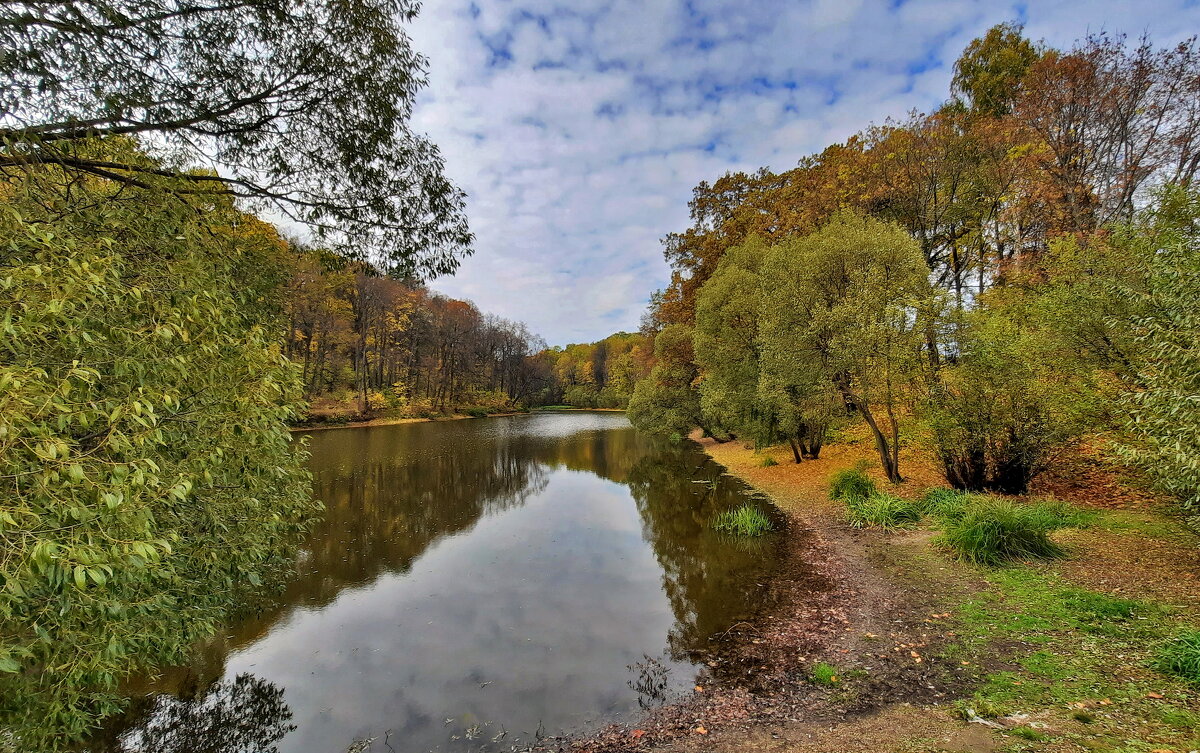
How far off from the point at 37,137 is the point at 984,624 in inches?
457

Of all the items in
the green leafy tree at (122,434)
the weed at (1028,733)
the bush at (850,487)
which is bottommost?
the weed at (1028,733)

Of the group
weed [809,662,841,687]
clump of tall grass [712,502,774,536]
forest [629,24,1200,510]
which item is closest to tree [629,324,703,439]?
forest [629,24,1200,510]

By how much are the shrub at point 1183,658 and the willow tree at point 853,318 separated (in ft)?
27.4

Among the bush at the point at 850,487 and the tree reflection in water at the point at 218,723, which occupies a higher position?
the bush at the point at 850,487

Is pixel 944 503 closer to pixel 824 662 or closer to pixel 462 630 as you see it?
pixel 824 662

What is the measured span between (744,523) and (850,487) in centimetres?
395

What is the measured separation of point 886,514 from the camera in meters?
11.7

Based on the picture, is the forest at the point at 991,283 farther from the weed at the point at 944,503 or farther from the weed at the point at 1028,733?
the weed at the point at 1028,733

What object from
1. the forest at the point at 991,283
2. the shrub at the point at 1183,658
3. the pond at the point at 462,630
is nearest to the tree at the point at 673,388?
the forest at the point at 991,283

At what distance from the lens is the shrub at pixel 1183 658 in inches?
173

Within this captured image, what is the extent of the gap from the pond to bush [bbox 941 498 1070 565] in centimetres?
364

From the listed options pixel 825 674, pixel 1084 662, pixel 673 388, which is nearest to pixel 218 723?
pixel 825 674

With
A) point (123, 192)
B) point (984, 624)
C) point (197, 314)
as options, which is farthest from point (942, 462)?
point (123, 192)

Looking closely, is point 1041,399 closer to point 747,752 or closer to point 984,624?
point 984,624
